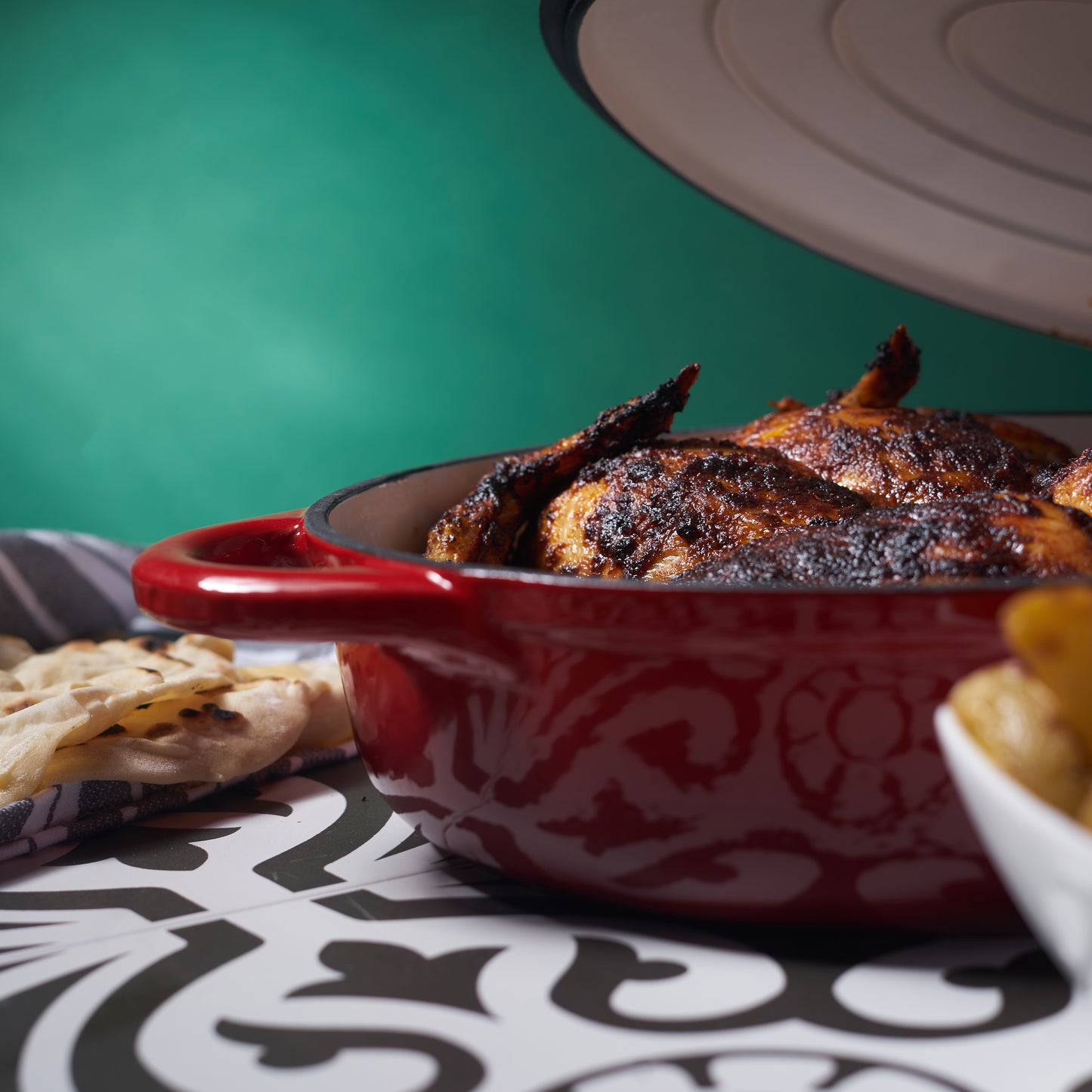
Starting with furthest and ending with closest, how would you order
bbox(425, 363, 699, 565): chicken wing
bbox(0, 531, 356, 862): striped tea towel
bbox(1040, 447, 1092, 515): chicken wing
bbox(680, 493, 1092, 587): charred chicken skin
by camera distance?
bbox(0, 531, 356, 862): striped tea towel < bbox(425, 363, 699, 565): chicken wing < bbox(1040, 447, 1092, 515): chicken wing < bbox(680, 493, 1092, 587): charred chicken skin

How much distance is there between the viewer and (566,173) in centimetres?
284

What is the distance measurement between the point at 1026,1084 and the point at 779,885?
0.46ft

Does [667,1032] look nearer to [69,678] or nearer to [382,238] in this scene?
[69,678]

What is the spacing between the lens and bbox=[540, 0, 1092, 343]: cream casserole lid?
893 mm

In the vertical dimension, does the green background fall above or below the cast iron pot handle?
above

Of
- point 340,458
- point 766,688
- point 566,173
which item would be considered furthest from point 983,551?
point 340,458

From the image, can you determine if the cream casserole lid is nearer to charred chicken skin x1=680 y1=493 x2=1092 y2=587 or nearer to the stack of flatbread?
charred chicken skin x1=680 y1=493 x2=1092 y2=587

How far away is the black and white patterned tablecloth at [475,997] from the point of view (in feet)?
1.76

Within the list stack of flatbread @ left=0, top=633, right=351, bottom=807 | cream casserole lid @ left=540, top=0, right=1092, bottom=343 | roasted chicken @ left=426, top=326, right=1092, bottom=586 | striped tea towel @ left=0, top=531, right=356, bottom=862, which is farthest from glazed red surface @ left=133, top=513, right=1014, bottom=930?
striped tea towel @ left=0, top=531, right=356, bottom=862

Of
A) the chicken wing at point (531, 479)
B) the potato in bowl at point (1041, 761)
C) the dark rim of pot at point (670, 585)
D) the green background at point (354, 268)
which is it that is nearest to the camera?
the potato in bowl at point (1041, 761)

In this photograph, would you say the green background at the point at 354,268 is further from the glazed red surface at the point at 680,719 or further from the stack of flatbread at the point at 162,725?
the glazed red surface at the point at 680,719

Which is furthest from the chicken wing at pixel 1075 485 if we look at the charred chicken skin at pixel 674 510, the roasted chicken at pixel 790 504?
the charred chicken skin at pixel 674 510

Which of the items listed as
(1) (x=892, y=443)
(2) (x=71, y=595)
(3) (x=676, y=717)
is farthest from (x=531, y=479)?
(2) (x=71, y=595)

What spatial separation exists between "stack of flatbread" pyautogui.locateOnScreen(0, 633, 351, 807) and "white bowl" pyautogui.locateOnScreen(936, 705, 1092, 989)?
25.3 inches
